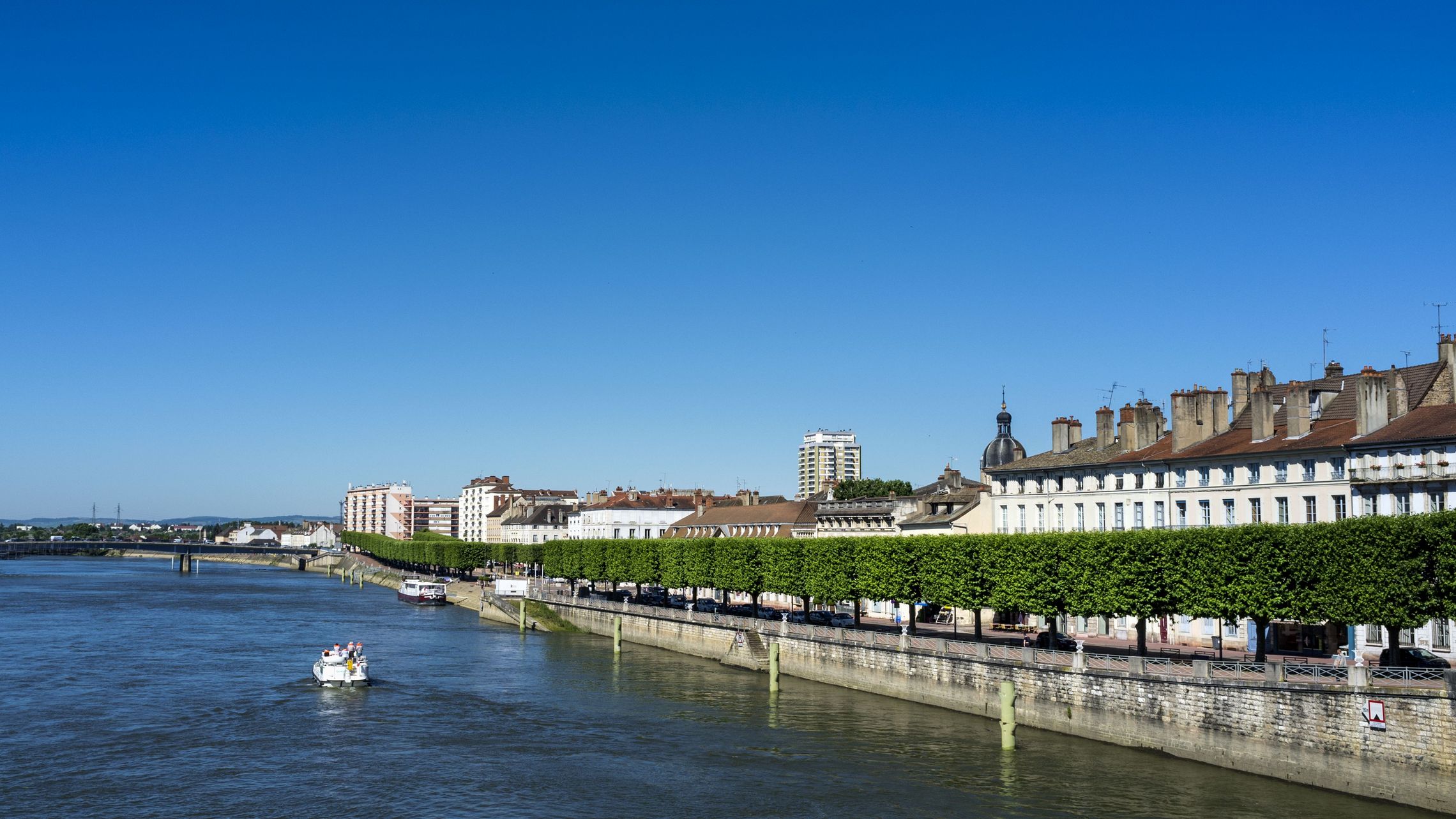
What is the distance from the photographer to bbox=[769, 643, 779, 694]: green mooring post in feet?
222

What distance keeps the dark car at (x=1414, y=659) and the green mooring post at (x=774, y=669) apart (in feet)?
103

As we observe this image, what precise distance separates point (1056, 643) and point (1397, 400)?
2078 cm

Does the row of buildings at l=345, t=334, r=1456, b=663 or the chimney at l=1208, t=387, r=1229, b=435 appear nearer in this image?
the row of buildings at l=345, t=334, r=1456, b=663

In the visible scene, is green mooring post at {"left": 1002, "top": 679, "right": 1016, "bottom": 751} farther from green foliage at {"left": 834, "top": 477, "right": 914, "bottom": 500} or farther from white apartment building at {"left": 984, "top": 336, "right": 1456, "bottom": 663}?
green foliage at {"left": 834, "top": 477, "right": 914, "bottom": 500}

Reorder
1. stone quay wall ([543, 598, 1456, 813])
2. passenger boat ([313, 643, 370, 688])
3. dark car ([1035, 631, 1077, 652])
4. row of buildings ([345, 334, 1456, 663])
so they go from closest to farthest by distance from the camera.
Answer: stone quay wall ([543, 598, 1456, 813]), row of buildings ([345, 334, 1456, 663]), dark car ([1035, 631, 1077, 652]), passenger boat ([313, 643, 370, 688])

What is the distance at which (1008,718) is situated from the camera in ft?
161

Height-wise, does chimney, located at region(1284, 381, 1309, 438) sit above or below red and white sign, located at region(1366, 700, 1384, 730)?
above

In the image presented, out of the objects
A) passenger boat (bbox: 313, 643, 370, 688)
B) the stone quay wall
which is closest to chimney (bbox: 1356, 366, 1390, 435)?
the stone quay wall

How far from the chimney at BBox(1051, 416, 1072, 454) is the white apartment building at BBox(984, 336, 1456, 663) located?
0.09m

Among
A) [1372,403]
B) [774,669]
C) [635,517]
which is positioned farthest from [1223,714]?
[635,517]

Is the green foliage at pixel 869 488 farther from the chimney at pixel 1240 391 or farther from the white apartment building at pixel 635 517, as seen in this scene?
the chimney at pixel 1240 391

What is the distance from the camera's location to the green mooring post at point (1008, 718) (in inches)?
1913

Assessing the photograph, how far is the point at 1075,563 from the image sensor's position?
186 feet

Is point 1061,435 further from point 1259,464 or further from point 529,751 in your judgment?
point 529,751
